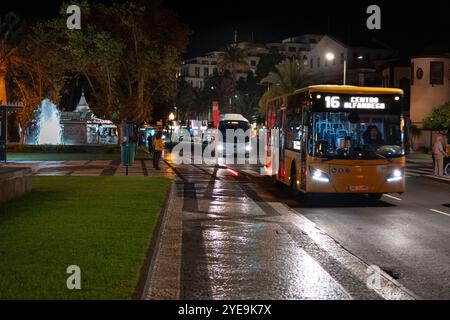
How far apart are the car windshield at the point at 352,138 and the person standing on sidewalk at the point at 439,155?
12.0 m

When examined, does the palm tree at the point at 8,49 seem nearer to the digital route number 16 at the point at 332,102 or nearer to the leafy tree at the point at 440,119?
the leafy tree at the point at 440,119

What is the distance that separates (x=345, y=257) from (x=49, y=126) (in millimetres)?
55386

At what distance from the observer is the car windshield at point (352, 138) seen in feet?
56.1

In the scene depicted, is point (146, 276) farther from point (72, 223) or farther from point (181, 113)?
point (181, 113)

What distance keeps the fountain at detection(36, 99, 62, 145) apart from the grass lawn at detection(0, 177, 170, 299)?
41927 millimetres

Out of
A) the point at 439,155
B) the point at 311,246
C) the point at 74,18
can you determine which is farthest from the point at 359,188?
the point at 74,18

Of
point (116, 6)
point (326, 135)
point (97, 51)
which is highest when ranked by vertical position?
point (116, 6)

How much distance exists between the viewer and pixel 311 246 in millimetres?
11359

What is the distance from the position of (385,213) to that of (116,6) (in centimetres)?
3308

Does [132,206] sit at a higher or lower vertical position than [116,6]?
lower
